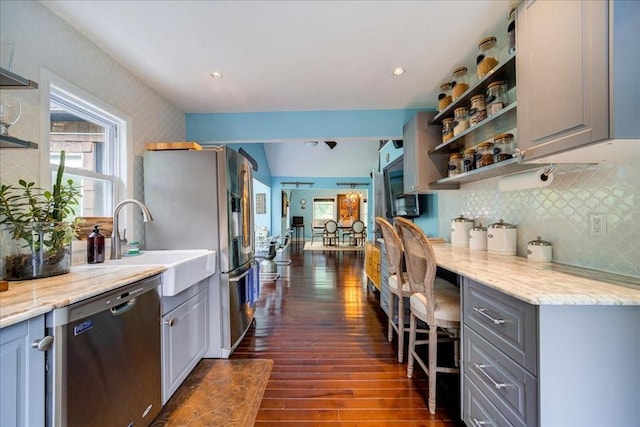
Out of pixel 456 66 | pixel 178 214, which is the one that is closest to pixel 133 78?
pixel 178 214

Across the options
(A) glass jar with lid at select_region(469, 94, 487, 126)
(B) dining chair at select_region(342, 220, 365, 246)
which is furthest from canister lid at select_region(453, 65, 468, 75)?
(B) dining chair at select_region(342, 220, 365, 246)

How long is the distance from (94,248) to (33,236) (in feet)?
1.60

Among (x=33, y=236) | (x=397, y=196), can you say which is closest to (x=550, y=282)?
(x=33, y=236)

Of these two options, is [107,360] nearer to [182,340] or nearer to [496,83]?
[182,340]

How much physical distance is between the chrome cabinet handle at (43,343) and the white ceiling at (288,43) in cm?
180

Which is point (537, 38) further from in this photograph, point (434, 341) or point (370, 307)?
point (370, 307)

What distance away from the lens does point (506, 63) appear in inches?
63.0

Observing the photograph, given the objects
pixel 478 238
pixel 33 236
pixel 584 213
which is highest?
pixel 584 213

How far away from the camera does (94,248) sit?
5.83ft

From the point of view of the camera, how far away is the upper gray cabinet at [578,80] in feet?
3.13

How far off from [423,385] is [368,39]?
255cm

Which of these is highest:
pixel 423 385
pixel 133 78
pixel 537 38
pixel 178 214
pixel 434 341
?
pixel 133 78

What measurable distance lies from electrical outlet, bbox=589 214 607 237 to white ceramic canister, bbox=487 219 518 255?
20.8 inches

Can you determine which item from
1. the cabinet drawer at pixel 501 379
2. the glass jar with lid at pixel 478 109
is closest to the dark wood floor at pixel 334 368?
the cabinet drawer at pixel 501 379
